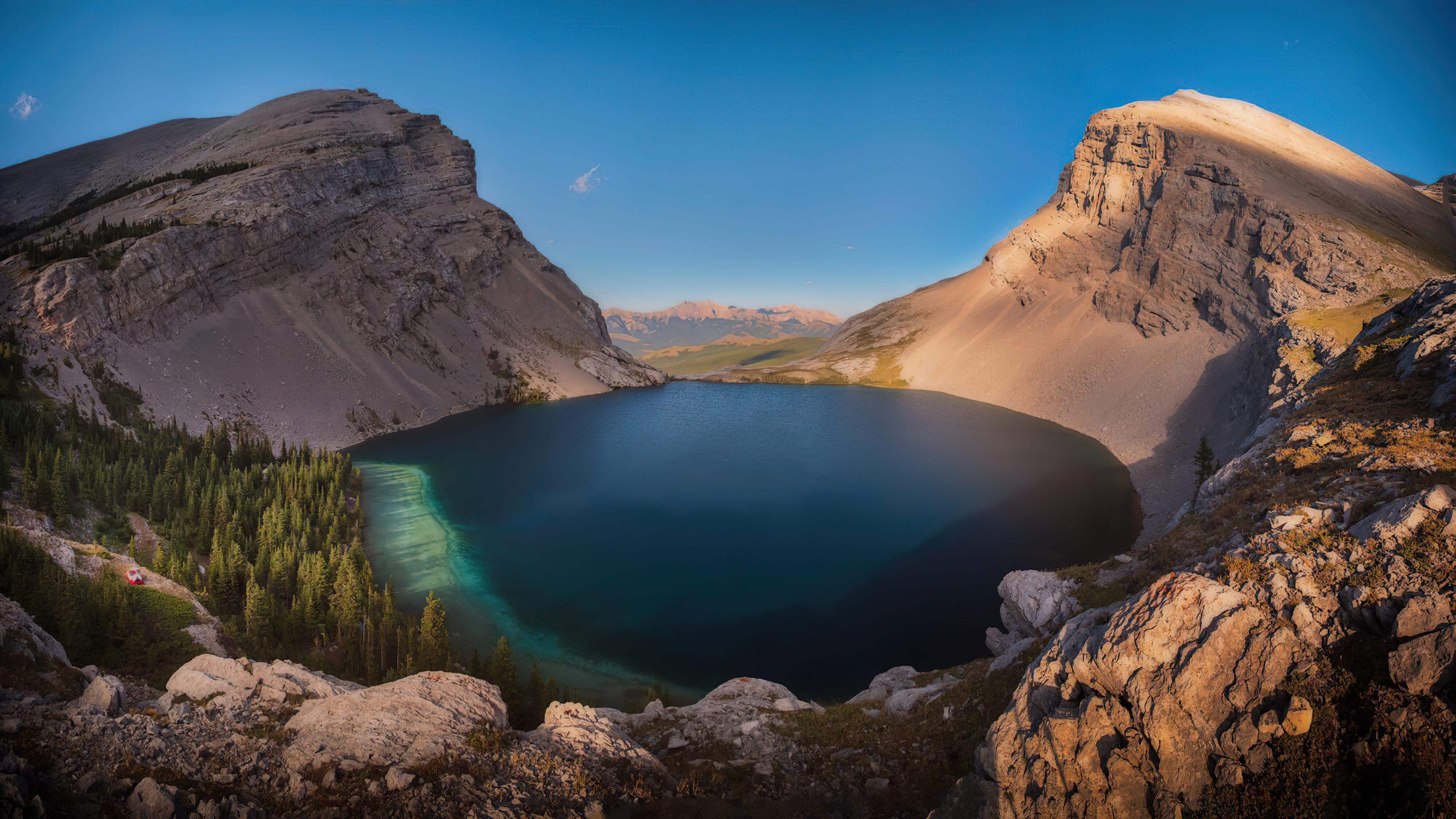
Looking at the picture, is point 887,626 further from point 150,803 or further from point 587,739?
point 150,803

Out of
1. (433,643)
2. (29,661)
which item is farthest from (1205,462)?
(29,661)

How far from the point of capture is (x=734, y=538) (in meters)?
37.6

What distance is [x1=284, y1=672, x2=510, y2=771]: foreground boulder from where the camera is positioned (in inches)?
414

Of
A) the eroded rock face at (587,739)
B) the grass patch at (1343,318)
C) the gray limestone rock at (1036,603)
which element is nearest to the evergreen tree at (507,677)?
the eroded rock face at (587,739)

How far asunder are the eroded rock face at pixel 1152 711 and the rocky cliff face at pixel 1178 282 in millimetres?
33914

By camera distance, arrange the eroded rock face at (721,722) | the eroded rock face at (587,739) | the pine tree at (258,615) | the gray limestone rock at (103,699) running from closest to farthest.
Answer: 1. the gray limestone rock at (103,699)
2. the eroded rock face at (587,739)
3. the eroded rock face at (721,722)
4. the pine tree at (258,615)

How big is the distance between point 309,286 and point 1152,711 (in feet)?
318

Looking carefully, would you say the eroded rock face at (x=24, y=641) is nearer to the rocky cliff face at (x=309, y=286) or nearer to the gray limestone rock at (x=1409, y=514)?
the gray limestone rock at (x=1409, y=514)

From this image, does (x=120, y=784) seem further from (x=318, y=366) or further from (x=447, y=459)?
(x=318, y=366)

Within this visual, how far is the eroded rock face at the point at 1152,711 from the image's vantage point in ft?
27.1

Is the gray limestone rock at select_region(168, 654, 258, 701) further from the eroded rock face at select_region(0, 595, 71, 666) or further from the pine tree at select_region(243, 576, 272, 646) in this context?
the pine tree at select_region(243, 576, 272, 646)

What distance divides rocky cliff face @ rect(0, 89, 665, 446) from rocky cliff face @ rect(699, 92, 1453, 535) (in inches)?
2715

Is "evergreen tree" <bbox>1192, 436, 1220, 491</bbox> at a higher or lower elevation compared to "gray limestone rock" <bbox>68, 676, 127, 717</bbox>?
lower

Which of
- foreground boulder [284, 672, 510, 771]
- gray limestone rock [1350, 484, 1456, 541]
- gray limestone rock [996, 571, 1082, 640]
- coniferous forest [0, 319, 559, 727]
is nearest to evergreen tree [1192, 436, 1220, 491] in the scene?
gray limestone rock [996, 571, 1082, 640]
